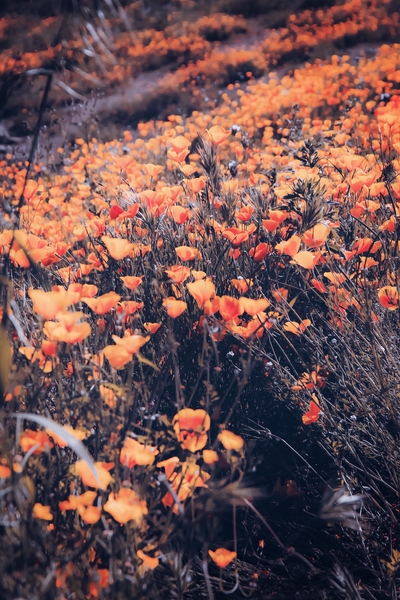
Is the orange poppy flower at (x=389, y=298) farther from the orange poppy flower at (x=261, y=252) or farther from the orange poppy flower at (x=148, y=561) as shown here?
the orange poppy flower at (x=148, y=561)

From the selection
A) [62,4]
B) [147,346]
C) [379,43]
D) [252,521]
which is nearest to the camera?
[62,4]

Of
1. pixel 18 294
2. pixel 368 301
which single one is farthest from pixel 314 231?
pixel 18 294

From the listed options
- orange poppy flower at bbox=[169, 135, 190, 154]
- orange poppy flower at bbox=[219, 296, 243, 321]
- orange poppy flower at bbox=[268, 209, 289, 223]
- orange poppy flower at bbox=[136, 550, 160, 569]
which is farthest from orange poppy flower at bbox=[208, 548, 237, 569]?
orange poppy flower at bbox=[169, 135, 190, 154]

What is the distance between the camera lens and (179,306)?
1403mm

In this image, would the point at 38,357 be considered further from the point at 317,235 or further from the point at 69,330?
the point at 317,235

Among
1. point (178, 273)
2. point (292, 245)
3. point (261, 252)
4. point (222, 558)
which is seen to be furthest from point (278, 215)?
point (222, 558)

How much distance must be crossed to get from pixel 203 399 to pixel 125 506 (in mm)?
472

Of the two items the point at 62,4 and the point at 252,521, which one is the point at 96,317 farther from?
the point at 62,4

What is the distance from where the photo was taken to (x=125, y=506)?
99 centimetres

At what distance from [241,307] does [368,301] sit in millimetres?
373

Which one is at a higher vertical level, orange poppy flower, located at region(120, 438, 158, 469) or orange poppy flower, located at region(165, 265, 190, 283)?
orange poppy flower, located at region(165, 265, 190, 283)

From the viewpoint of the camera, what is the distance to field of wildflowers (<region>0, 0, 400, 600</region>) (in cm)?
103

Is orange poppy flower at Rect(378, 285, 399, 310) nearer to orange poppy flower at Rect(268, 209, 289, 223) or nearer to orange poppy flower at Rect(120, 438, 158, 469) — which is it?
orange poppy flower at Rect(268, 209, 289, 223)

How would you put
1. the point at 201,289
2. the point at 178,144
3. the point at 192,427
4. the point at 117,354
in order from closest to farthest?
the point at 117,354
the point at 192,427
the point at 201,289
the point at 178,144
